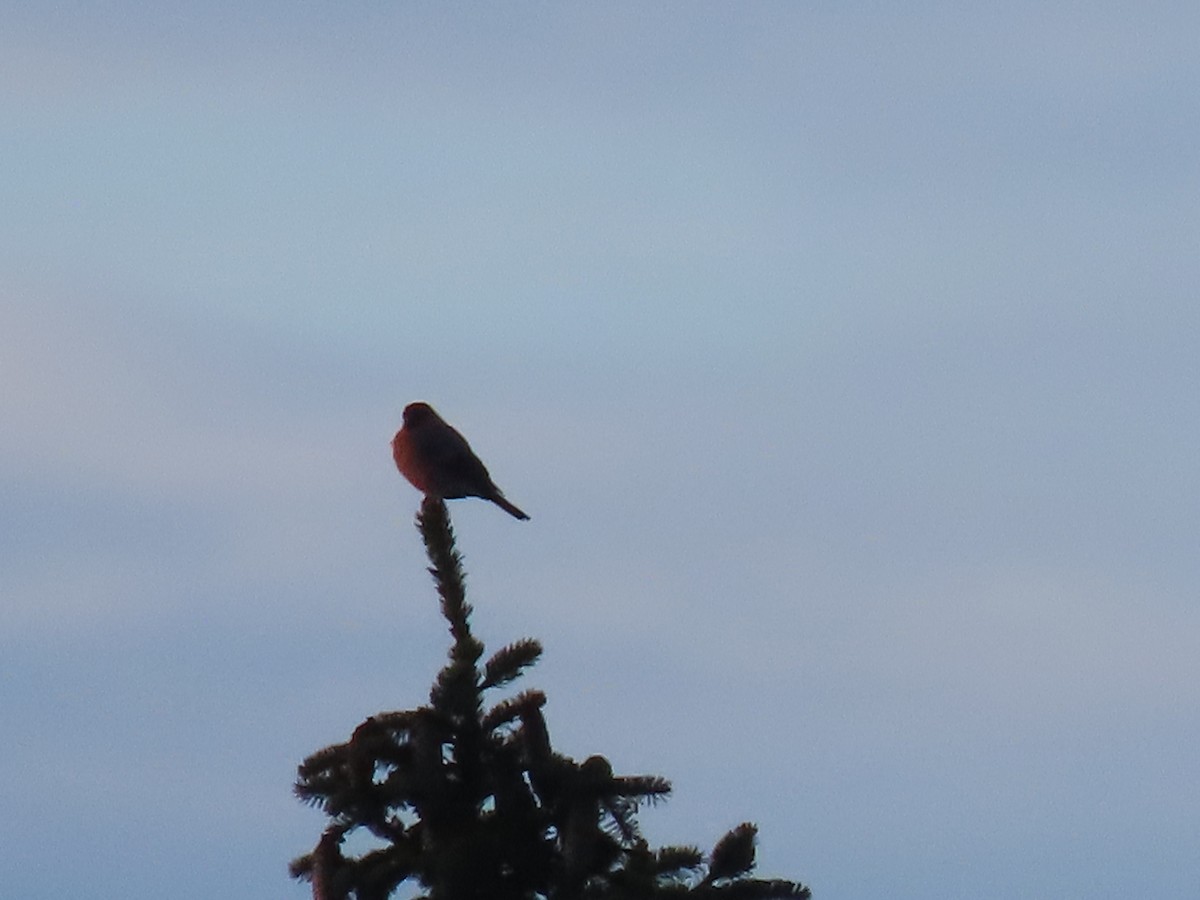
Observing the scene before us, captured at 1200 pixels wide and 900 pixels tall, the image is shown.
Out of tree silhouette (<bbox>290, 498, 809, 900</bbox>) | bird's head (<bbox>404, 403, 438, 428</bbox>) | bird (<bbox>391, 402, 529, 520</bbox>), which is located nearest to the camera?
tree silhouette (<bbox>290, 498, 809, 900</bbox>)

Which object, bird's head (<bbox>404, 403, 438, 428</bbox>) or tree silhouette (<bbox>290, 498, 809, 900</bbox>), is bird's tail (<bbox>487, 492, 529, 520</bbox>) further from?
tree silhouette (<bbox>290, 498, 809, 900</bbox>)

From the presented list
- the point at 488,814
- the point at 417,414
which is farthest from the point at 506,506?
the point at 488,814

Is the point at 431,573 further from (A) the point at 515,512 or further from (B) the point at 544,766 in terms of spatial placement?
(A) the point at 515,512

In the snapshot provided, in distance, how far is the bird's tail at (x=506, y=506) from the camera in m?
9.77

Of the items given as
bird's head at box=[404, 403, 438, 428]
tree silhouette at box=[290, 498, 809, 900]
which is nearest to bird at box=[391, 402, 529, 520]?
bird's head at box=[404, 403, 438, 428]

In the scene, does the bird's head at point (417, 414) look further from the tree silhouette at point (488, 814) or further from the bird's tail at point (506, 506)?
the tree silhouette at point (488, 814)

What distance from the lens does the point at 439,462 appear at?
9289mm

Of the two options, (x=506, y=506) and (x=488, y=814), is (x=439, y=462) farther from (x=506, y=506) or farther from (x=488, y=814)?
(x=488, y=814)

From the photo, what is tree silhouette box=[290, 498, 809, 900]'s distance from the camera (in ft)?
15.5

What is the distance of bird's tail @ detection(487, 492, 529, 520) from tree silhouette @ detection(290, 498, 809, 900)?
4.60 metres

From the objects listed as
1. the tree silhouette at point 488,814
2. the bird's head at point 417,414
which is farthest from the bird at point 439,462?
the tree silhouette at point 488,814

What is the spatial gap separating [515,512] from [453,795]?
507 centimetres

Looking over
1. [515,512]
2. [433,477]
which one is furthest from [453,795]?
[515,512]

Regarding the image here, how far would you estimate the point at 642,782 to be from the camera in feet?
16.0
